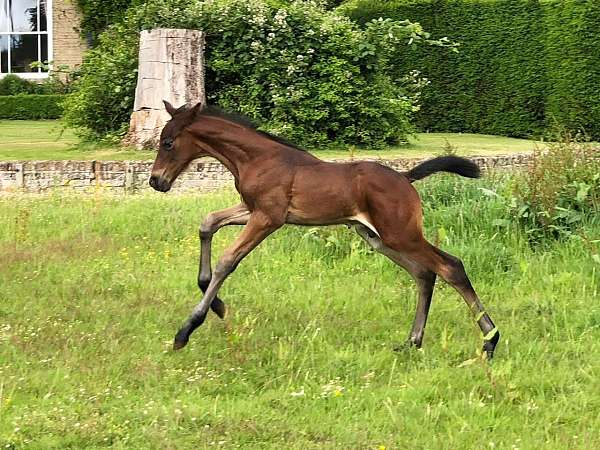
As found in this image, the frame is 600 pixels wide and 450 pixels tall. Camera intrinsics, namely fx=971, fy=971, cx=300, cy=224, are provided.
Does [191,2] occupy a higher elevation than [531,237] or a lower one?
higher

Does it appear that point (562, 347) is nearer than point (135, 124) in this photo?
Yes

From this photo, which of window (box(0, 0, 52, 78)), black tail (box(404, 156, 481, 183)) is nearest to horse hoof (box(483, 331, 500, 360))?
black tail (box(404, 156, 481, 183))

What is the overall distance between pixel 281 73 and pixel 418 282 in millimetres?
11527

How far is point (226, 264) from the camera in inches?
234

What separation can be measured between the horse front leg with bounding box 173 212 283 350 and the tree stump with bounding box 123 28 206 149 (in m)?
10.3

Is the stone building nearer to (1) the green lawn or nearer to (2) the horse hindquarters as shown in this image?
(1) the green lawn

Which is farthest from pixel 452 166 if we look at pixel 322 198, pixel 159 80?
pixel 159 80

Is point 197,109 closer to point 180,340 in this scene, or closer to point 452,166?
point 180,340

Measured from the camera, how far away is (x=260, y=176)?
6.12 meters

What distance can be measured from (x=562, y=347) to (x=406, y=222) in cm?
129

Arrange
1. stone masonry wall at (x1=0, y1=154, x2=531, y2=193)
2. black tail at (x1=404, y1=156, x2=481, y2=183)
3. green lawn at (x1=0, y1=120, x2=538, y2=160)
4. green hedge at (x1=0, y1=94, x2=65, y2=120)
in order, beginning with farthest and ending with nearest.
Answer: green hedge at (x1=0, y1=94, x2=65, y2=120)
green lawn at (x1=0, y1=120, x2=538, y2=160)
stone masonry wall at (x1=0, y1=154, x2=531, y2=193)
black tail at (x1=404, y1=156, x2=481, y2=183)

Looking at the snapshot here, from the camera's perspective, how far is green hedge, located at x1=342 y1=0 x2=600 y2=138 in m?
21.2

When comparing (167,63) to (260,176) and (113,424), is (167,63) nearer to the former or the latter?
(260,176)

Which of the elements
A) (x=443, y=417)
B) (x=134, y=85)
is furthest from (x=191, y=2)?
(x=443, y=417)
